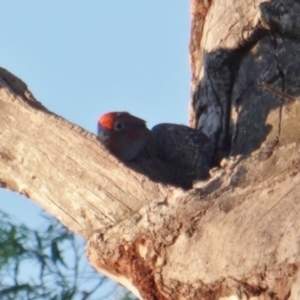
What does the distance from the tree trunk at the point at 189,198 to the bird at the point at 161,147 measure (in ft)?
1.69

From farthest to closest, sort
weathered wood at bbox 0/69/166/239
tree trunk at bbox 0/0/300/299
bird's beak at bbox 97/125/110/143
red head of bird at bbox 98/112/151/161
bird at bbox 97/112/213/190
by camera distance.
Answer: bird's beak at bbox 97/125/110/143
red head of bird at bbox 98/112/151/161
bird at bbox 97/112/213/190
weathered wood at bbox 0/69/166/239
tree trunk at bbox 0/0/300/299

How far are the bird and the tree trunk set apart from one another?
0.52 metres

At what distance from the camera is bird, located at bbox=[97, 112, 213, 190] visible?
5766 mm

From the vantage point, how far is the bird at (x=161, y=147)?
577 cm

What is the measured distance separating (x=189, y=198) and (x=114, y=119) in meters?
2.98

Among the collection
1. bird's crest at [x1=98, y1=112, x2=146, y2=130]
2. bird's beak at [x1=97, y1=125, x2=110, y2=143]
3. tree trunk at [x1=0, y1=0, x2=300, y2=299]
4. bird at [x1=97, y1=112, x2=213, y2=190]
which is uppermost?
bird's crest at [x1=98, y1=112, x2=146, y2=130]

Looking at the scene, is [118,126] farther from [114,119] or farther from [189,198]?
[189,198]

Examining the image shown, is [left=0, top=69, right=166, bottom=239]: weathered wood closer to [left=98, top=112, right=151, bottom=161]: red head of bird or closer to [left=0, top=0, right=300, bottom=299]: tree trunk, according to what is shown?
[left=0, top=0, right=300, bottom=299]: tree trunk

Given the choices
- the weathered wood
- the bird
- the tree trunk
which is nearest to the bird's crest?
the bird

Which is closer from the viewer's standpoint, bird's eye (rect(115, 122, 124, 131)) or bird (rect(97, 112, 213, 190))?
bird (rect(97, 112, 213, 190))

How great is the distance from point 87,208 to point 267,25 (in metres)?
1.79

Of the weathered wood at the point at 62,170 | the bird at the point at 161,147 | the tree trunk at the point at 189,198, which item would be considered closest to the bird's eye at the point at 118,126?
the bird at the point at 161,147

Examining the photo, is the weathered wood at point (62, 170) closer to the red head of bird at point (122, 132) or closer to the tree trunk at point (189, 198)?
the tree trunk at point (189, 198)

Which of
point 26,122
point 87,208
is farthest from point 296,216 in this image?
point 26,122
